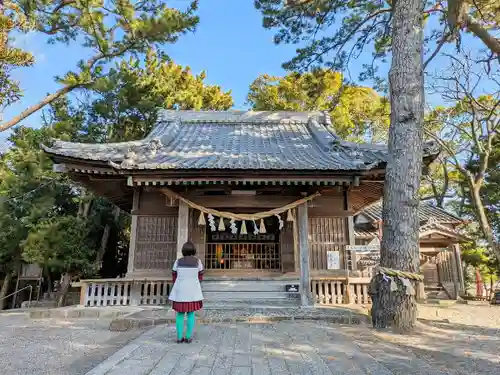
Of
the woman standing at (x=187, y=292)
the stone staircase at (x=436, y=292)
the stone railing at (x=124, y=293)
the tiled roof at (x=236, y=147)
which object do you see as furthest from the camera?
the stone staircase at (x=436, y=292)

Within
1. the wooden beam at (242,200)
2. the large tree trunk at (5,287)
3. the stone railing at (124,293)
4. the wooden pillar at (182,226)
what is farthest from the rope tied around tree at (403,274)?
the large tree trunk at (5,287)

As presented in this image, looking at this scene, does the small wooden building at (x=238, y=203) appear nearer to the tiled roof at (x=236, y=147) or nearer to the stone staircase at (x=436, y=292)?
the tiled roof at (x=236, y=147)

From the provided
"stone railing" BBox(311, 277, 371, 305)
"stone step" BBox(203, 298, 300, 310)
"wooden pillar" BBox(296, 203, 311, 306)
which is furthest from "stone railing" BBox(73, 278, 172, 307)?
"stone railing" BBox(311, 277, 371, 305)

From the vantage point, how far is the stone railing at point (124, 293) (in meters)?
8.48

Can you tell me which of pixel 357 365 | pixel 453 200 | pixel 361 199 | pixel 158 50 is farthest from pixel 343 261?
pixel 453 200

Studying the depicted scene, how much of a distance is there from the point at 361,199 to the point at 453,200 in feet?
61.5

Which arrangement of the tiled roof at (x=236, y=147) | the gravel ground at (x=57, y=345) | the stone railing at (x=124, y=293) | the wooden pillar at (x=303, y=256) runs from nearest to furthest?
the gravel ground at (x=57, y=345)
the wooden pillar at (x=303, y=256)
the tiled roof at (x=236, y=147)
the stone railing at (x=124, y=293)

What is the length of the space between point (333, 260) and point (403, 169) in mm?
4083

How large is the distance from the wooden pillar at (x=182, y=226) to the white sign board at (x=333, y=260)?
397 centimetres

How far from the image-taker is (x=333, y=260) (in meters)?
9.20

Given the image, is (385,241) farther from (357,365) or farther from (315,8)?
(315,8)

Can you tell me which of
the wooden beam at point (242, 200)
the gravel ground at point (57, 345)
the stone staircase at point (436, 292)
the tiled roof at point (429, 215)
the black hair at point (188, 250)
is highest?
the tiled roof at point (429, 215)

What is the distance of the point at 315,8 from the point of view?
9234 mm

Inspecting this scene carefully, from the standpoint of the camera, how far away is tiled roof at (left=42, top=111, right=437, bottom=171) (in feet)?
26.8
